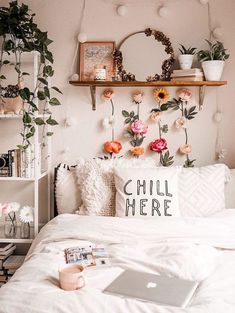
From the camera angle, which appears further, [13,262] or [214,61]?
[13,262]

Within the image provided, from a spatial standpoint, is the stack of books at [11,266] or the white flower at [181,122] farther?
the white flower at [181,122]

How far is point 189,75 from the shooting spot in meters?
2.96

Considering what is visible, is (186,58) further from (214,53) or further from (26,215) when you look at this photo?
(26,215)

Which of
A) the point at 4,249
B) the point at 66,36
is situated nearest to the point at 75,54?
the point at 66,36

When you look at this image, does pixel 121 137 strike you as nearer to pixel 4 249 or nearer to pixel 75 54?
pixel 75 54

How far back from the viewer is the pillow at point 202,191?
2.77 metres

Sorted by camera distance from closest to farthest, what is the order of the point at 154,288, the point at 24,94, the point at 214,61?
the point at 154,288 → the point at 24,94 → the point at 214,61

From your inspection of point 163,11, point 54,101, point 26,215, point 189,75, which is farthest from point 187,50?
point 26,215

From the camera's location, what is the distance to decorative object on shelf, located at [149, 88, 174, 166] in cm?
312

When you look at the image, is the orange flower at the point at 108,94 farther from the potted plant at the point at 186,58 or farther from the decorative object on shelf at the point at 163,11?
the decorative object on shelf at the point at 163,11

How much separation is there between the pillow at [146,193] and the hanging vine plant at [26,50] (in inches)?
26.7

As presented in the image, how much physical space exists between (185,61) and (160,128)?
503 mm

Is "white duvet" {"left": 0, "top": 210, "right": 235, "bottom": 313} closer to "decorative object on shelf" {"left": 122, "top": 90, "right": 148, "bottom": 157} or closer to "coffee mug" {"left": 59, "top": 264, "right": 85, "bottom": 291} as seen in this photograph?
"coffee mug" {"left": 59, "top": 264, "right": 85, "bottom": 291}

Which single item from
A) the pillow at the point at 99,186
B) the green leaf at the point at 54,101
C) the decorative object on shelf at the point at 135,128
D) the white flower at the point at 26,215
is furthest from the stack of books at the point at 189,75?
the white flower at the point at 26,215
